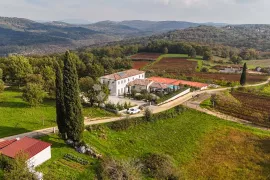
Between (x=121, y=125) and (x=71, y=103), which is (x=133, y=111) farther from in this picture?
(x=71, y=103)

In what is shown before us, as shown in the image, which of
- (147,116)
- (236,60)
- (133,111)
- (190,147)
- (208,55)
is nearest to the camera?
(190,147)

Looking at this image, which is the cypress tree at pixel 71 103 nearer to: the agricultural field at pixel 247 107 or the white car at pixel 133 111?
the white car at pixel 133 111

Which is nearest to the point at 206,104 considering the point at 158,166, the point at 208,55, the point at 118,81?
the point at 118,81

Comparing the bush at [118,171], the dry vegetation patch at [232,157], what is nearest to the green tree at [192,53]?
the dry vegetation patch at [232,157]

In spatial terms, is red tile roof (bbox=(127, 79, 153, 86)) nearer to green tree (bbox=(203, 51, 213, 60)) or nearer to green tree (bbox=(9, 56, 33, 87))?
green tree (bbox=(9, 56, 33, 87))

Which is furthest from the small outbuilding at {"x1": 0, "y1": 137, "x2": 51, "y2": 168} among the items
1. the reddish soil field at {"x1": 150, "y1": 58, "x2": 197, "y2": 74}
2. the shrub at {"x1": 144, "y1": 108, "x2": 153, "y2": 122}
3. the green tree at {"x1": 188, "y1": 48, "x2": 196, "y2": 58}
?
the green tree at {"x1": 188, "y1": 48, "x2": 196, "y2": 58}

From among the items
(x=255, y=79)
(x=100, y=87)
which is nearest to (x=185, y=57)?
(x=255, y=79)

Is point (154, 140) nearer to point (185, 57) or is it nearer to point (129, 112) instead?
point (129, 112)
